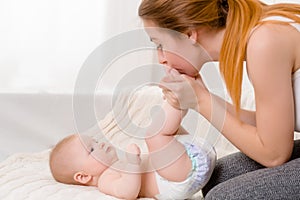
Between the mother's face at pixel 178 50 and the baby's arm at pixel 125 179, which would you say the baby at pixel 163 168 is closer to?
the baby's arm at pixel 125 179

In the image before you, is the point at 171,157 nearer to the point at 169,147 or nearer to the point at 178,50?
the point at 169,147

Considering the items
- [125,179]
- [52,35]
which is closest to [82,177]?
[125,179]

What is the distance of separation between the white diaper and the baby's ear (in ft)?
0.67

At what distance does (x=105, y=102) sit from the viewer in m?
2.15

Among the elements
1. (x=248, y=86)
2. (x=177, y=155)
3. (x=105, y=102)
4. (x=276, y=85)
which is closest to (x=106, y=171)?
(x=177, y=155)

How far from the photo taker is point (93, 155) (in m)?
1.50

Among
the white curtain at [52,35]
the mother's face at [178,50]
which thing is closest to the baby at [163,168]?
the mother's face at [178,50]

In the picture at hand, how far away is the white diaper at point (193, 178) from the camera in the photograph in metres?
1.36

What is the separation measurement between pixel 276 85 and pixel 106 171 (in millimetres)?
522

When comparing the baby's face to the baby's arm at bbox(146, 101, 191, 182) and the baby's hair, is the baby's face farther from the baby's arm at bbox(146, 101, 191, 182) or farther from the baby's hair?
the baby's arm at bbox(146, 101, 191, 182)

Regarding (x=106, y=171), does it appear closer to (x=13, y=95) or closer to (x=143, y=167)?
(x=143, y=167)

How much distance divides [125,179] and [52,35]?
3.41 feet

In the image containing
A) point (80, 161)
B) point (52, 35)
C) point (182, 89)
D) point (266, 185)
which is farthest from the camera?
point (52, 35)

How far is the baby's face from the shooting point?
1.49 meters
